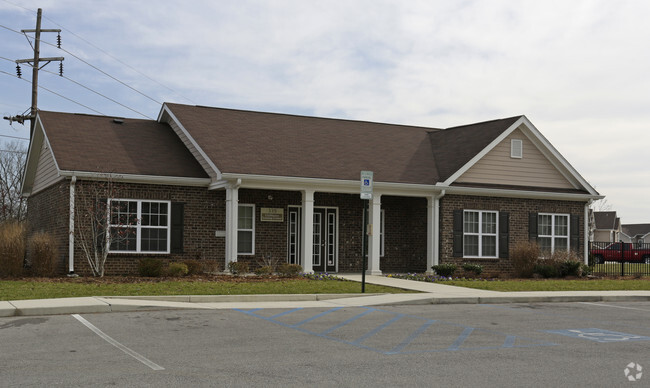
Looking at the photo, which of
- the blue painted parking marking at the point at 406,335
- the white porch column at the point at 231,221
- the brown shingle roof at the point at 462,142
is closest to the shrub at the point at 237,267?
the white porch column at the point at 231,221

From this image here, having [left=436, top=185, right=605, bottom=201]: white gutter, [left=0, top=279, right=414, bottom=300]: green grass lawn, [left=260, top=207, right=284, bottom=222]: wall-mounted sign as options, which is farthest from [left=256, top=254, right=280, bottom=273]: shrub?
[left=436, top=185, right=605, bottom=201]: white gutter

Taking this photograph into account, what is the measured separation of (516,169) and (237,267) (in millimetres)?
10871

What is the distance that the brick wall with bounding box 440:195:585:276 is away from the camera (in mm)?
24297

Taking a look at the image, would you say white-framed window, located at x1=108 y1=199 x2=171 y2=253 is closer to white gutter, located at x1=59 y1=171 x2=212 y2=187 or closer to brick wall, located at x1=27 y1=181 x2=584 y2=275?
brick wall, located at x1=27 y1=181 x2=584 y2=275

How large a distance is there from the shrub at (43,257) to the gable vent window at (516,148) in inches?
617

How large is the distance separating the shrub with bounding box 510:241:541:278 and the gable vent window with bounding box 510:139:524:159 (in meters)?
3.23

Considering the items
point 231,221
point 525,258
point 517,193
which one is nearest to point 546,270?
point 525,258

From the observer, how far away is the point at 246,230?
23375 millimetres

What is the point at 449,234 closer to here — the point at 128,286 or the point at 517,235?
the point at 517,235

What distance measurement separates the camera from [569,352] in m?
9.55

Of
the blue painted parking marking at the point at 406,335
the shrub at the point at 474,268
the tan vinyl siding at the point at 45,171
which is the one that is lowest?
the blue painted parking marking at the point at 406,335

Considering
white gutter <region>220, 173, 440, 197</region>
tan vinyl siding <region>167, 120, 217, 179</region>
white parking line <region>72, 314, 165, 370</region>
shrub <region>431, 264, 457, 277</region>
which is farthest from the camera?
shrub <region>431, 264, 457, 277</region>

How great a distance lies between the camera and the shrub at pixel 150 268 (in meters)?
20.3

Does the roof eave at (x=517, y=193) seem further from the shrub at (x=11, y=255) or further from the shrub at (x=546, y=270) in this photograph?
the shrub at (x=11, y=255)
